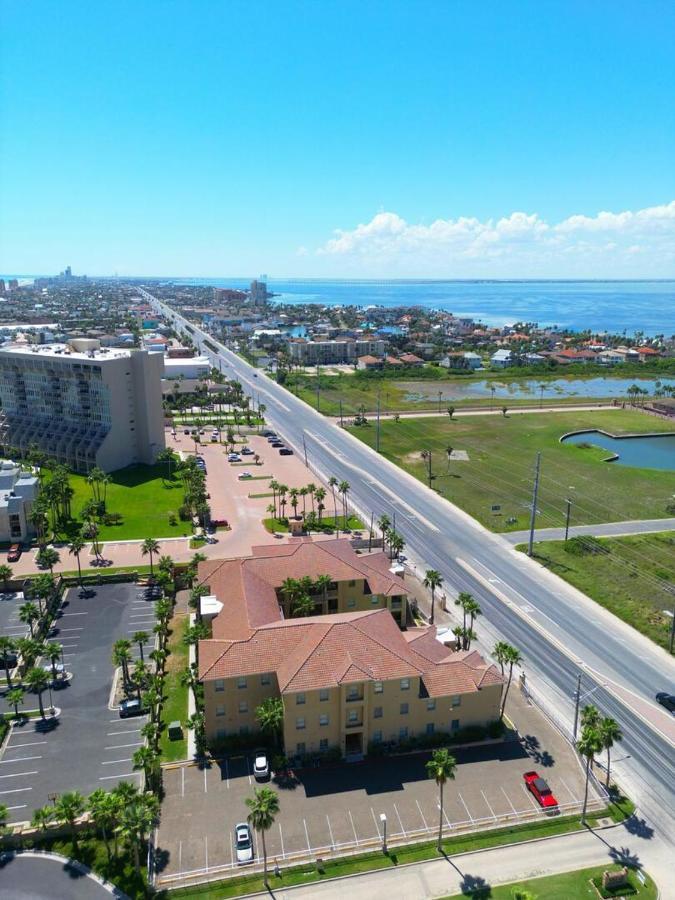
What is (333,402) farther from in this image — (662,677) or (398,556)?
(662,677)

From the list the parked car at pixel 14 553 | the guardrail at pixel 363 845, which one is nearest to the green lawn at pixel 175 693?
the guardrail at pixel 363 845

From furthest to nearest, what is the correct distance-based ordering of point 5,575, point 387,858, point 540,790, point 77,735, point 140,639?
1. point 5,575
2. point 140,639
3. point 77,735
4. point 540,790
5. point 387,858

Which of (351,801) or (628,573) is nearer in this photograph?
(351,801)

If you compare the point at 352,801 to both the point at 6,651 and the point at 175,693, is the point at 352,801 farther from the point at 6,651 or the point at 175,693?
the point at 6,651

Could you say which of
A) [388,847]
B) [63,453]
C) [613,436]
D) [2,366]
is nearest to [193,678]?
[388,847]

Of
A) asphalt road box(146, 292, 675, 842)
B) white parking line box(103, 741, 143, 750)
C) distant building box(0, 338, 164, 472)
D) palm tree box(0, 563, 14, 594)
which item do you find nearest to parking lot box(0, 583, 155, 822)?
white parking line box(103, 741, 143, 750)

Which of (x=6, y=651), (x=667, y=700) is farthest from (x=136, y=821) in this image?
(x=667, y=700)

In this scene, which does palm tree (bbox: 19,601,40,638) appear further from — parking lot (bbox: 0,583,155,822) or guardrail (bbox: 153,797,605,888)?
guardrail (bbox: 153,797,605,888)
